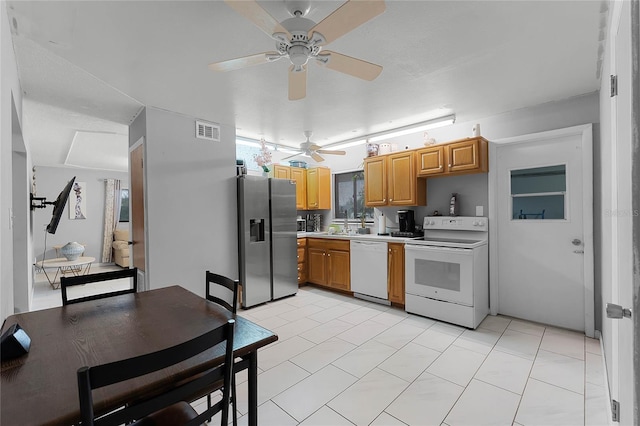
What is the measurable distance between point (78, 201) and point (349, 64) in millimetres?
8468

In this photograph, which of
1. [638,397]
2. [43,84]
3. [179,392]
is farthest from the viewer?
[43,84]

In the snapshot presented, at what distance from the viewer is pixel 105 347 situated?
3.89ft

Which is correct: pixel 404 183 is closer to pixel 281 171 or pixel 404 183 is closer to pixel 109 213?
pixel 281 171

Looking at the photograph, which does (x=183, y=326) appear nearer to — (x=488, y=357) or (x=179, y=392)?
(x=179, y=392)

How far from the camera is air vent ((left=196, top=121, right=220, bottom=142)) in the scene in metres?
3.68

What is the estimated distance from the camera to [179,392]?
38.2 inches

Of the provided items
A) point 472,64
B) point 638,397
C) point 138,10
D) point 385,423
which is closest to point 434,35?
point 472,64

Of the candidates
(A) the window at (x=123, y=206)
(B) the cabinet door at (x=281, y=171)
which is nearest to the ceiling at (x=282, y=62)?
(B) the cabinet door at (x=281, y=171)

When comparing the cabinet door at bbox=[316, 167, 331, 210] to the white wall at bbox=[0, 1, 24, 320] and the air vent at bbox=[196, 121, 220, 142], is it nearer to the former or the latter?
the air vent at bbox=[196, 121, 220, 142]

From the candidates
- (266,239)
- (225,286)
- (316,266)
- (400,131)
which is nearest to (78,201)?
(266,239)

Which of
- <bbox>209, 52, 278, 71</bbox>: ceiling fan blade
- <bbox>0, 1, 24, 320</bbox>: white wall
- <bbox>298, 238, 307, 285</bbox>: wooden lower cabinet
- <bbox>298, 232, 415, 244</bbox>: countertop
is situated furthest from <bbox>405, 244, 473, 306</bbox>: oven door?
<bbox>0, 1, 24, 320</bbox>: white wall

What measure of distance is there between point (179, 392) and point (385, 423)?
1.40 m

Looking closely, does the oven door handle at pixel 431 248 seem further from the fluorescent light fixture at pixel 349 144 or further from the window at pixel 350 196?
the fluorescent light fixture at pixel 349 144

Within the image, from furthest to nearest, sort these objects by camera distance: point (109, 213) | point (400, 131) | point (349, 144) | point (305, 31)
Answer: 1. point (109, 213)
2. point (349, 144)
3. point (400, 131)
4. point (305, 31)
